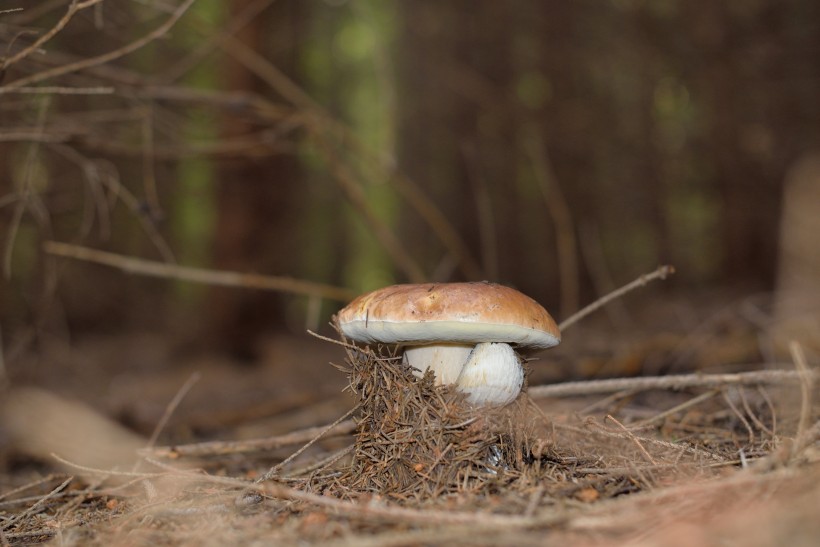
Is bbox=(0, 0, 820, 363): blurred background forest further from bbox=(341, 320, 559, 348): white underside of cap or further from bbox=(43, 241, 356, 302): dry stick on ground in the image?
bbox=(341, 320, 559, 348): white underside of cap

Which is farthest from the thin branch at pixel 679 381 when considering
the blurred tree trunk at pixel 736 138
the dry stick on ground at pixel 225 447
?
the blurred tree trunk at pixel 736 138

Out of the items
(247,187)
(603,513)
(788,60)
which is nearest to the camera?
(603,513)

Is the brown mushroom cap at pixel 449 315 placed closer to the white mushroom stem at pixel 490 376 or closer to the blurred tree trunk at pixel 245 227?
the white mushroom stem at pixel 490 376

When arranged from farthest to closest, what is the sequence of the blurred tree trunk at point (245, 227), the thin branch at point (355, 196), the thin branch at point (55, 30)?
the blurred tree trunk at point (245, 227) → the thin branch at point (355, 196) → the thin branch at point (55, 30)

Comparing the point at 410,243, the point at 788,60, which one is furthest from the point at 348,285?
the point at 788,60

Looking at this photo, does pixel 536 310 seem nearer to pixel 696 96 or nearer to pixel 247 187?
pixel 247 187

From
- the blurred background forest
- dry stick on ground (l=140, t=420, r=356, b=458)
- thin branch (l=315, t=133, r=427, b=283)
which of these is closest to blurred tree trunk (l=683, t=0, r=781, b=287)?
the blurred background forest
